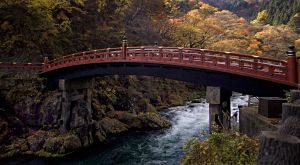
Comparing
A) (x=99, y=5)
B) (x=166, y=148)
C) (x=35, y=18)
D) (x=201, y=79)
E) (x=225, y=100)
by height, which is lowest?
(x=166, y=148)

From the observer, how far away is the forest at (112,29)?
94.7 ft

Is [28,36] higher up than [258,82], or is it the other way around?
[28,36]

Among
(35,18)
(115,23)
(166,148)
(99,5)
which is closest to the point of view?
(166,148)

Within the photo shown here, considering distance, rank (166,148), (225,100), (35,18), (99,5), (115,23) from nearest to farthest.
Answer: (225,100) < (166,148) < (35,18) < (99,5) < (115,23)

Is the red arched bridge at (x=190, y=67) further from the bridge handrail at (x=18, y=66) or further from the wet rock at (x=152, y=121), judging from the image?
the wet rock at (x=152, y=121)

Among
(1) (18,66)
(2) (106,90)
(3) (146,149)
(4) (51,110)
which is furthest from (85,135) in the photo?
(1) (18,66)

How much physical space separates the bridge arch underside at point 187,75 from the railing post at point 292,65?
20.2 inches

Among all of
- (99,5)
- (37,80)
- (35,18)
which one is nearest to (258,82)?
(37,80)

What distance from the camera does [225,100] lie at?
17250mm

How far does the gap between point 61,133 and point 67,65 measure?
594 centimetres

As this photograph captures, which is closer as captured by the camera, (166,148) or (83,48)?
(166,148)

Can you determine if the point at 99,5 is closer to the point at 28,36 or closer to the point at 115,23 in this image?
the point at 115,23

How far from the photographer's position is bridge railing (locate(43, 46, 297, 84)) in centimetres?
1407

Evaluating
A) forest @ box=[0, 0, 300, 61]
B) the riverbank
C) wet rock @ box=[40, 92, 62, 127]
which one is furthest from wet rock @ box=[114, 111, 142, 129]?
forest @ box=[0, 0, 300, 61]
